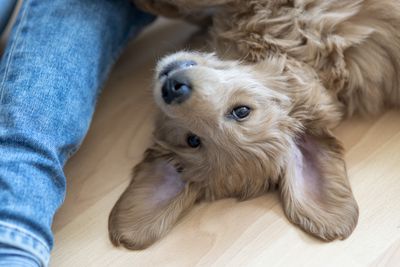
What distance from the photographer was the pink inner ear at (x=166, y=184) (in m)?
1.59

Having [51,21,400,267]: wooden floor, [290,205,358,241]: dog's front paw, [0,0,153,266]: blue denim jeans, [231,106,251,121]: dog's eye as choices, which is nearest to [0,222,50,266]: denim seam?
[0,0,153,266]: blue denim jeans

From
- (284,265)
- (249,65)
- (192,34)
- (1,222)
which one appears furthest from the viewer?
(192,34)

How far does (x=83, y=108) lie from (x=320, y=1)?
80cm

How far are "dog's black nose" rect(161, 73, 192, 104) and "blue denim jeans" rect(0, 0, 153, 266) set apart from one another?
31cm

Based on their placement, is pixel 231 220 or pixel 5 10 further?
pixel 5 10

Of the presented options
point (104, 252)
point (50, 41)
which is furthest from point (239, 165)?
point (50, 41)

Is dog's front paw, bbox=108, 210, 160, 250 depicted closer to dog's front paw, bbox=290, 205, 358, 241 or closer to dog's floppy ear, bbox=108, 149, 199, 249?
dog's floppy ear, bbox=108, 149, 199, 249

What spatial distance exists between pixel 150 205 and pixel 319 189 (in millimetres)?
491

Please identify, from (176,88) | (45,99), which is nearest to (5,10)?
(45,99)

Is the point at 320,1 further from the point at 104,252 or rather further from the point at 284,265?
the point at 104,252

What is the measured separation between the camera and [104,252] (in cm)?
157

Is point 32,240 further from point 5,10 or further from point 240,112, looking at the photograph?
point 5,10

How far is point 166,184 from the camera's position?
162cm

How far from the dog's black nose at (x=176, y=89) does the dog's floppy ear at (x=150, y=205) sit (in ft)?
0.82
